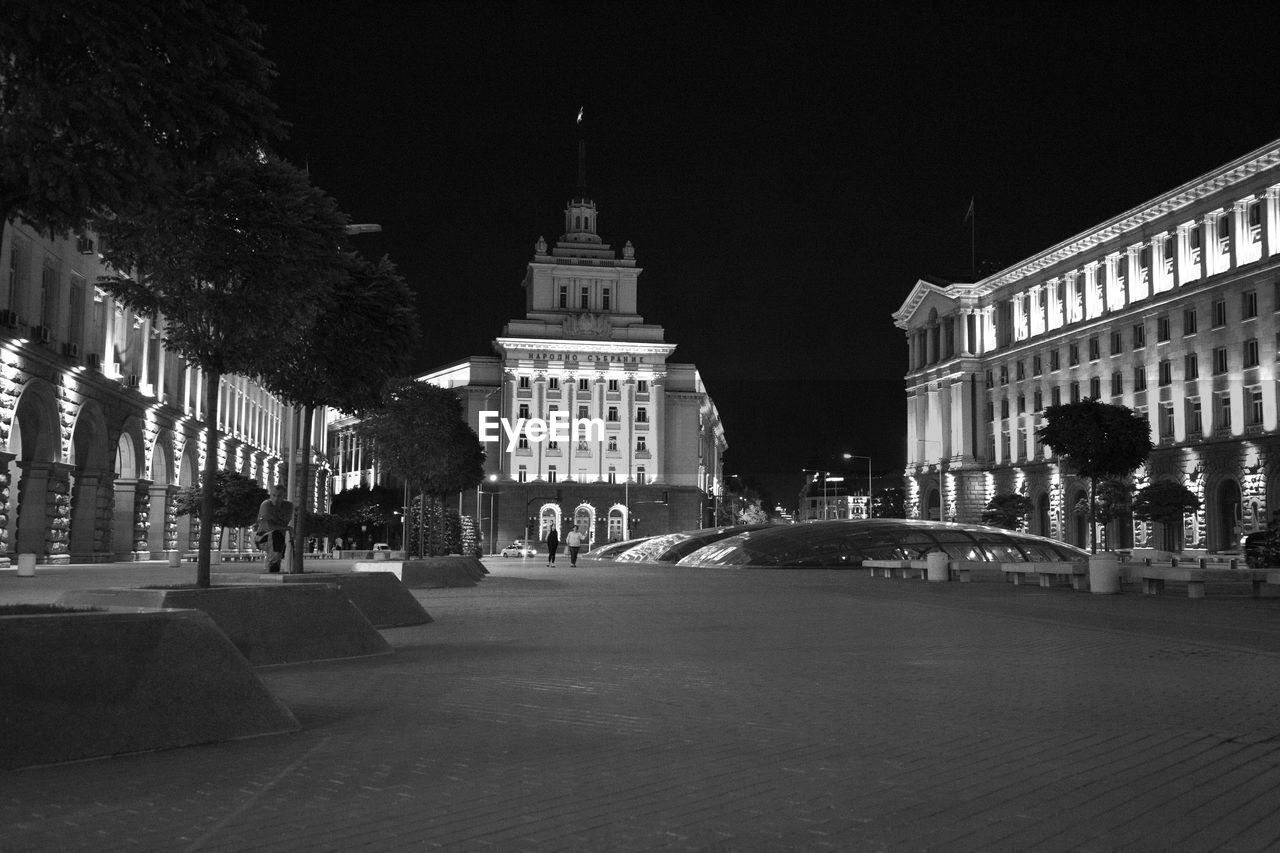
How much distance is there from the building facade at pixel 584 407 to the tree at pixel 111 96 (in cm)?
11143

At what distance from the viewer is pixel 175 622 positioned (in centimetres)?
815

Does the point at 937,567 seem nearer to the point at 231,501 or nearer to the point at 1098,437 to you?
the point at 1098,437

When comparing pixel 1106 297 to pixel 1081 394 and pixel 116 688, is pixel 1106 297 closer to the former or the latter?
pixel 1081 394

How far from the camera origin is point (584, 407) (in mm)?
130000

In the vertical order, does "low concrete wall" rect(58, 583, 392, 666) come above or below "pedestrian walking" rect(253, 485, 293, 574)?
below

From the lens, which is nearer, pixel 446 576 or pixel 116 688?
pixel 116 688

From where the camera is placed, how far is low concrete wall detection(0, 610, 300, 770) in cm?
713

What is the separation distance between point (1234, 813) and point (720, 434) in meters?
188

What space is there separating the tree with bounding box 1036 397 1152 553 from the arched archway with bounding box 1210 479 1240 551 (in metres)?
23.7

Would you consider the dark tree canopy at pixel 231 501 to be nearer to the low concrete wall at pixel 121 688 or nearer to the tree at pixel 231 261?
the tree at pixel 231 261

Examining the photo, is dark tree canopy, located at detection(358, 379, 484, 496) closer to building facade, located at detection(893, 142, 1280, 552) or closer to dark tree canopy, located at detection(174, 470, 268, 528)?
dark tree canopy, located at detection(174, 470, 268, 528)

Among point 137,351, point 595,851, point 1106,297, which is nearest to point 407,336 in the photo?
point 595,851

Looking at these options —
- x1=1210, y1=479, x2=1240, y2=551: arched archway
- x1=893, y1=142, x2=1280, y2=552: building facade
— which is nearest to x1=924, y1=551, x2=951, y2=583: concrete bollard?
x1=893, y1=142, x2=1280, y2=552: building facade

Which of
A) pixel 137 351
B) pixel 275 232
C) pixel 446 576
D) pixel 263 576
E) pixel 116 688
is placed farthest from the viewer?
pixel 137 351
